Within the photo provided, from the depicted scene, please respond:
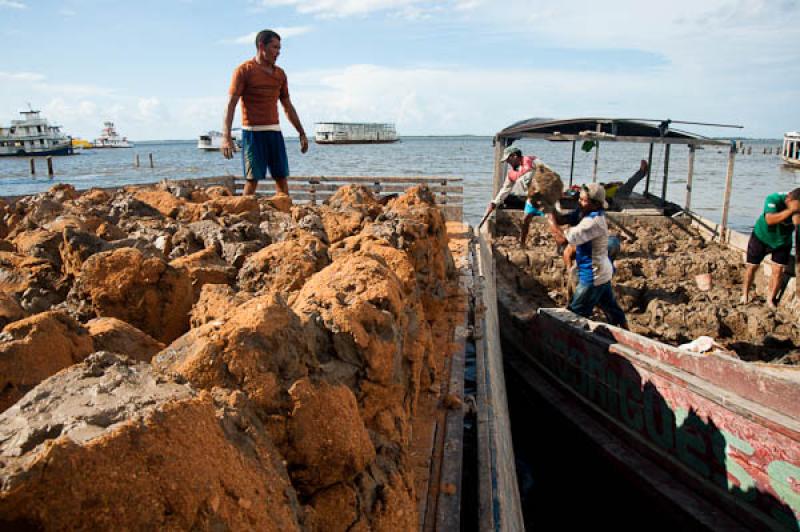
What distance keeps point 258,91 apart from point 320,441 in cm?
564

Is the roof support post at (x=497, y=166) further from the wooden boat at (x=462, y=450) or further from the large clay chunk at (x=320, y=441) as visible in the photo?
the large clay chunk at (x=320, y=441)

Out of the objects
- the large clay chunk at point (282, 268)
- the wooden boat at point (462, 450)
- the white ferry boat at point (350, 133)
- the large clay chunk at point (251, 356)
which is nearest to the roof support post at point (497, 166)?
the wooden boat at point (462, 450)

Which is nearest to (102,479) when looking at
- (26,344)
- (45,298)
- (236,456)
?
(236,456)

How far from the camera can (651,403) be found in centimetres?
437

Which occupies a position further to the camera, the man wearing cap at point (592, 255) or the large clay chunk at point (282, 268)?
the man wearing cap at point (592, 255)

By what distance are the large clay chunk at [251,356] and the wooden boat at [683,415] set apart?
3181 millimetres

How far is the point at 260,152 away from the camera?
6746 millimetres

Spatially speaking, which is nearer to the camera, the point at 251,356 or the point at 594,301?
the point at 251,356

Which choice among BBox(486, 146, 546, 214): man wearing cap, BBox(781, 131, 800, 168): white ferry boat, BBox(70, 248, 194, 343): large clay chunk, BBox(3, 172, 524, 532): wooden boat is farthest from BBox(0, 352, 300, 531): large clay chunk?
BBox(781, 131, 800, 168): white ferry boat

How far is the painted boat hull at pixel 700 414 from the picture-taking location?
3459 mm

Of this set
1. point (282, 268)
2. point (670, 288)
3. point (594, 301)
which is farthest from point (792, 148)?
point (282, 268)

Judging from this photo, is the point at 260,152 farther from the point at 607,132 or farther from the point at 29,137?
the point at 29,137

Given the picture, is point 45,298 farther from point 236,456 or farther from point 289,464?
point 236,456

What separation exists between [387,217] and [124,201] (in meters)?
3.23
